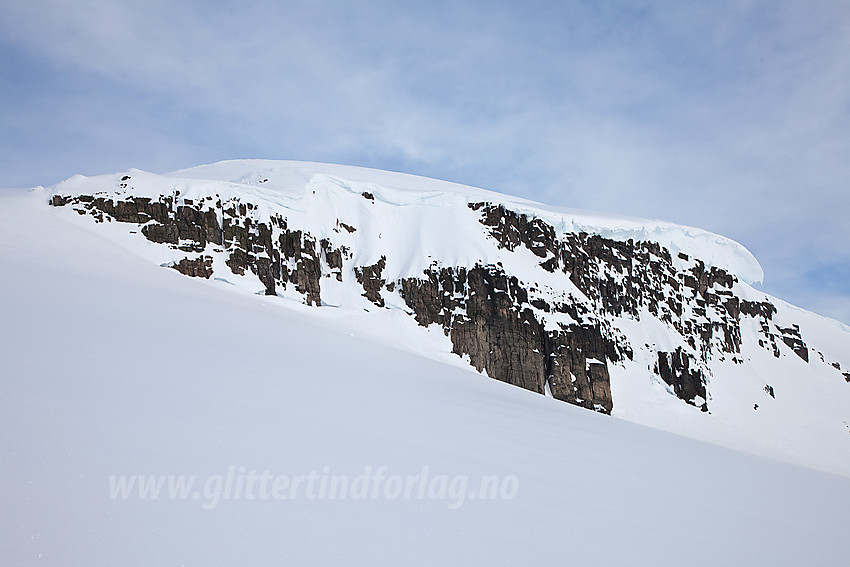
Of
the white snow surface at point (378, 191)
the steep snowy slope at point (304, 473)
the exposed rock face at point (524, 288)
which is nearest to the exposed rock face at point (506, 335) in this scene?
the exposed rock face at point (524, 288)

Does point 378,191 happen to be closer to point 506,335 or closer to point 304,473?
point 506,335

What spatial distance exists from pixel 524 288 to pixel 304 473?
3373cm

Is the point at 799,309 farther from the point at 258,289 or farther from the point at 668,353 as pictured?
the point at 258,289

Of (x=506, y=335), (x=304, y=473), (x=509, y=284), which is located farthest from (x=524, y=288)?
(x=304, y=473)

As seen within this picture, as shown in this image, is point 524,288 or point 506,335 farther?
point 524,288

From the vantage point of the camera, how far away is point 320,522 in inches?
114

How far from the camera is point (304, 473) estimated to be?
3.52 m

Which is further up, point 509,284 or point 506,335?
point 509,284

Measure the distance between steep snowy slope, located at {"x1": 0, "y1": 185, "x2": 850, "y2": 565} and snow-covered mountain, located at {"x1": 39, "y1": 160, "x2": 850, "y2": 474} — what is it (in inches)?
755

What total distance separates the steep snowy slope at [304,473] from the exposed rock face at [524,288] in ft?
64.9

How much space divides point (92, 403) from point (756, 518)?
6.18m

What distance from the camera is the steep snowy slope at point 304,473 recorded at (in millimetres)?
2600

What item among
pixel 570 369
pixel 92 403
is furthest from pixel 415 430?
pixel 570 369

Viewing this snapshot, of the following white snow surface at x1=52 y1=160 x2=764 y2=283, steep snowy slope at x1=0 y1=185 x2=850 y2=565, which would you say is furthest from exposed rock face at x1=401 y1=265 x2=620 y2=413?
steep snowy slope at x1=0 y1=185 x2=850 y2=565
